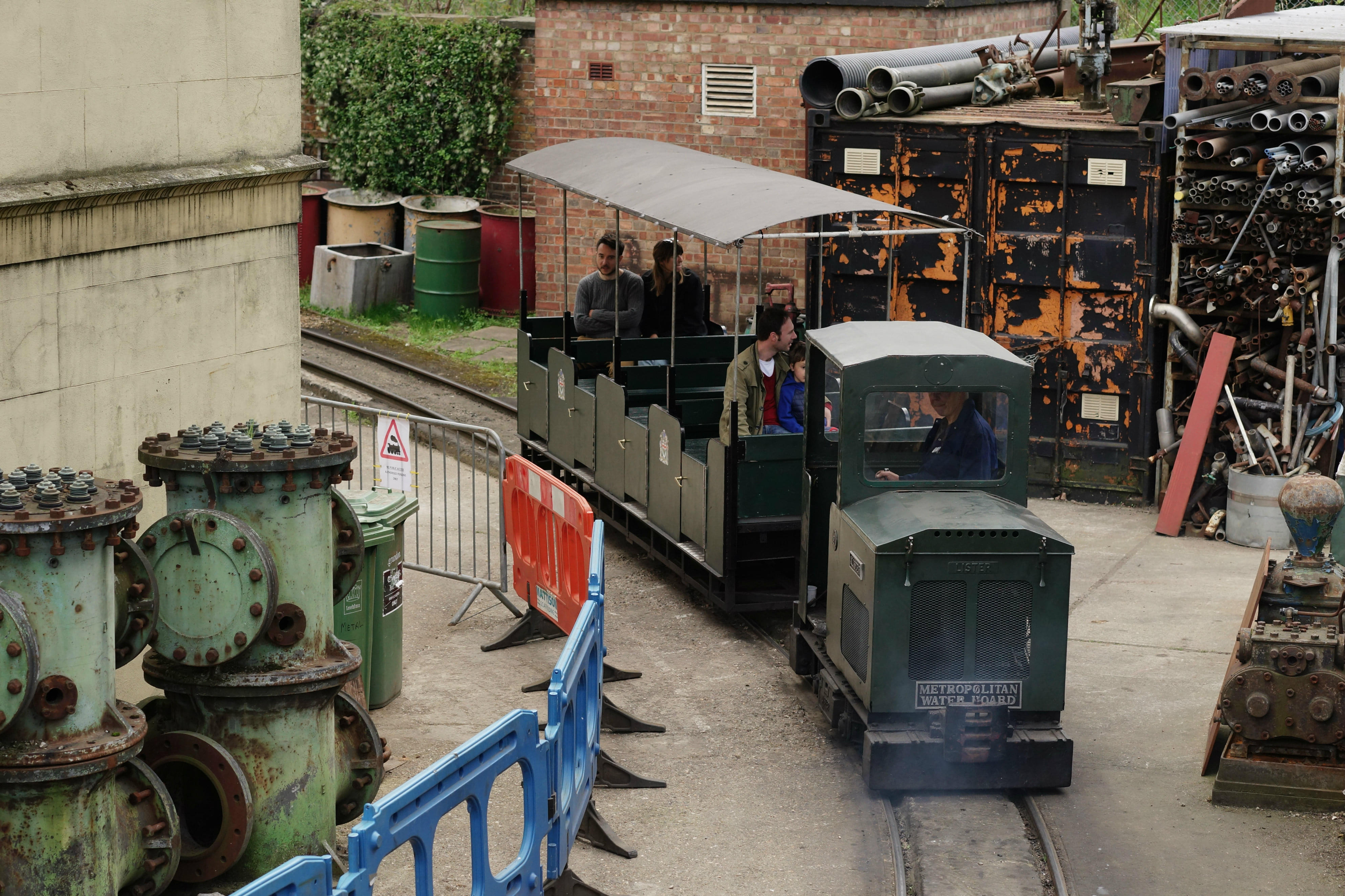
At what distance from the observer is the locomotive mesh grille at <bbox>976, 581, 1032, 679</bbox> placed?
7898mm

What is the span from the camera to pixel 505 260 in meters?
19.4

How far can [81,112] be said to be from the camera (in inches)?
294

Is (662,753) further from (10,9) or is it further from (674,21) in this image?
(674,21)

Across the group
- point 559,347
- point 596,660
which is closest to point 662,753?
point 596,660

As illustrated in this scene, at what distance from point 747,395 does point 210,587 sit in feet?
14.6

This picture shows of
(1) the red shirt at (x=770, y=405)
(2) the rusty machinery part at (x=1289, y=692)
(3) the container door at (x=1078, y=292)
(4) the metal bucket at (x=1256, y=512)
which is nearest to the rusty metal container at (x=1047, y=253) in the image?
(3) the container door at (x=1078, y=292)

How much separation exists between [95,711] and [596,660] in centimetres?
257

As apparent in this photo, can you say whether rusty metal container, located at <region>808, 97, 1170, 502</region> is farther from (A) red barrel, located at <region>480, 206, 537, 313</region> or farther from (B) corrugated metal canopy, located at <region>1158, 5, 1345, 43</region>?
(A) red barrel, located at <region>480, 206, 537, 313</region>

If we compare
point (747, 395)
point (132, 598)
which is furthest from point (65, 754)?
point (747, 395)

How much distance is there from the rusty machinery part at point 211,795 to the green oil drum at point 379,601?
1868 mm

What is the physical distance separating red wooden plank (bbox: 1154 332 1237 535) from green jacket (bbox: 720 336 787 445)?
3.91 m

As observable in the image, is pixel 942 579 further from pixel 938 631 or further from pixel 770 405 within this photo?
pixel 770 405

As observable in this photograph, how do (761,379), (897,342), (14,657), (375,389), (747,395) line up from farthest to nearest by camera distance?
1. (375,389)
2. (761,379)
3. (747,395)
4. (897,342)
5. (14,657)

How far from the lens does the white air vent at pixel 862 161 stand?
535 inches
